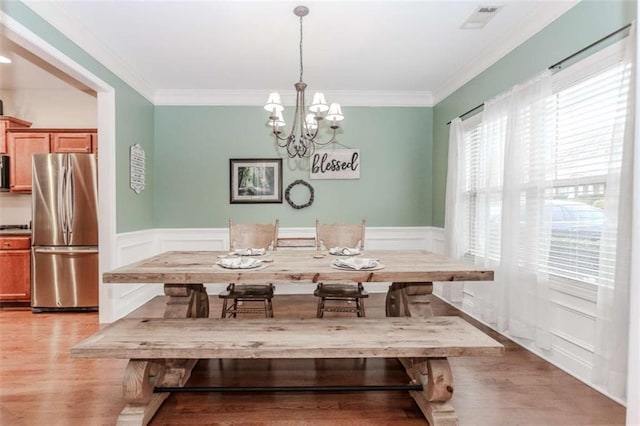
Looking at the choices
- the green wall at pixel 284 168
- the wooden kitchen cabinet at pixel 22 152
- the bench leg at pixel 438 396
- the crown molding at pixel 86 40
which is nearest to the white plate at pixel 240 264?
the bench leg at pixel 438 396

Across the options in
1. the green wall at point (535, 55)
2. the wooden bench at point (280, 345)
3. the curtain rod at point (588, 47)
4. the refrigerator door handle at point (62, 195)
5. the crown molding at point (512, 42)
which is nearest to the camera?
the wooden bench at point (280, 345)

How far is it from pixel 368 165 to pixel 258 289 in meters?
2.36

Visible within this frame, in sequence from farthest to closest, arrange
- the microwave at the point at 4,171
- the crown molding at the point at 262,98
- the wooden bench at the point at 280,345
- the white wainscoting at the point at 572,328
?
the crown molding at the point at 262,98
the microwave at the point at 4,171
the white wainscoting at the point at 572,328
the wooden bench at the point at 280,345

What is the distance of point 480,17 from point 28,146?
16.1 feet

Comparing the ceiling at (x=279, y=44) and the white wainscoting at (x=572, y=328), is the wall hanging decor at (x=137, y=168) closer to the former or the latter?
the ceiling at (x=279, y=44)

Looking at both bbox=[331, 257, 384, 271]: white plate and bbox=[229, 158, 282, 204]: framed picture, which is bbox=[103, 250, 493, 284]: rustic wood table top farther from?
bbox=[229, 158, 282, 204]: framed picture

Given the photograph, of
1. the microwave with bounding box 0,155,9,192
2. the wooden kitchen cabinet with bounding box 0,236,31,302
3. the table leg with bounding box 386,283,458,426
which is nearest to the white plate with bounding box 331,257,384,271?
the table leg with bounding box 386,283,458,426

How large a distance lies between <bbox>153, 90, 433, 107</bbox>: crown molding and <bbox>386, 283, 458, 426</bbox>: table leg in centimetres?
278

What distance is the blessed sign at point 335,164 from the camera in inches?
175

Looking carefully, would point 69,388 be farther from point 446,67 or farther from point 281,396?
point 446,67

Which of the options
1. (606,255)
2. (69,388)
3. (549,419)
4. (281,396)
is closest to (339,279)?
(281,396)

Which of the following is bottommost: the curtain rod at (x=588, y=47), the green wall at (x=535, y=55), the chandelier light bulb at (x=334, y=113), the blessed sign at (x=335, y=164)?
the blessed sign at (x=335, y=164)

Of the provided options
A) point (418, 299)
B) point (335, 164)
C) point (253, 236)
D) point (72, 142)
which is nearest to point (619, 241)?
point (418, 299)

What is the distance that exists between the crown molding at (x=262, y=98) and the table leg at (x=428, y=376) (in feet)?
9.12
